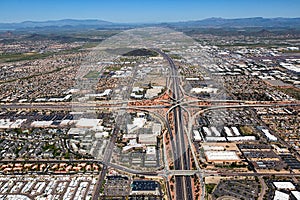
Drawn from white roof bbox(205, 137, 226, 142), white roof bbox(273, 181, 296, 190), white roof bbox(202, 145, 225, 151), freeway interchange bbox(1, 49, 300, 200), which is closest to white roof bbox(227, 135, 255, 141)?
white roof bbox(205, 137, 226, 142)

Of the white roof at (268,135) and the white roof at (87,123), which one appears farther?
the white roof at (87,123)

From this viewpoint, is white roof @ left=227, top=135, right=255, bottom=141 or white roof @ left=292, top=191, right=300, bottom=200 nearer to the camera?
white roof @ left=292, top=191, right=300, bottom=200

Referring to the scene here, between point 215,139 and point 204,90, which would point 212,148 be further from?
point 204,90

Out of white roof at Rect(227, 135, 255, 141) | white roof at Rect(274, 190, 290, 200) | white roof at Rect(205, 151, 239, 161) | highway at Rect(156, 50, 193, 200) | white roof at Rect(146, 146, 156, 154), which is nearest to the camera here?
white roof at Rect(274, 190, 290, 200)

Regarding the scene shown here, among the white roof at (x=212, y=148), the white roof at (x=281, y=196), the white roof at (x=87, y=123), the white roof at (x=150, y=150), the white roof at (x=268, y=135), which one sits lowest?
the white roof at (x=281, y=196)

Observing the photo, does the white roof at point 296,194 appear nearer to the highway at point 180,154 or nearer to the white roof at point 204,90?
the highway at point 180,154

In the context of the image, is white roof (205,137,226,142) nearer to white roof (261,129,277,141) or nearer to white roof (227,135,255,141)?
white roof (227,135,255,141)

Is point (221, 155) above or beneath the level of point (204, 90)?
beneath

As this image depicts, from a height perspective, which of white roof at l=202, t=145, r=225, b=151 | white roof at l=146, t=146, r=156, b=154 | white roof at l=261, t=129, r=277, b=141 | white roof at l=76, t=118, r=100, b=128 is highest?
Result: white roof at l=76, t=118, r=100, b=128

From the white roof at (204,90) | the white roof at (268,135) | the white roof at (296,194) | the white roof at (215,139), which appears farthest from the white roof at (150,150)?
the white roof at (204,90)

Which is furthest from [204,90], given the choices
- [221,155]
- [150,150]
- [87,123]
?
[150,150]
